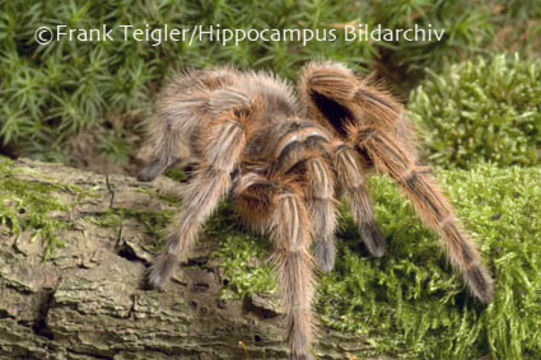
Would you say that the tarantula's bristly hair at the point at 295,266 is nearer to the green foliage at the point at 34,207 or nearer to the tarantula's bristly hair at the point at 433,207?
the tarantula's bristly hair at the point at 433,207

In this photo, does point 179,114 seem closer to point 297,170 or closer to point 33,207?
point 297,170

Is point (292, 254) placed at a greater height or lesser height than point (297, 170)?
lesser

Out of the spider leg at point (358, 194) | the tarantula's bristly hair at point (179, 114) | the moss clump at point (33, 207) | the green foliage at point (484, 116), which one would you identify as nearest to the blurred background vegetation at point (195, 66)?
the green foliage at point (484, 116)

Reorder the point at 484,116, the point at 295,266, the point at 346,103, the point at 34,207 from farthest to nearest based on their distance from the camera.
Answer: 1. the point at 484,116
2. the point at 346,103
3. the point at 34,207
4. the point at 295,266

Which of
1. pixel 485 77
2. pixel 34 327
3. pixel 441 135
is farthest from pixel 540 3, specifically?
pixel 34 327

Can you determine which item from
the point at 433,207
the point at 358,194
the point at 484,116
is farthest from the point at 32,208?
the point at 484,116

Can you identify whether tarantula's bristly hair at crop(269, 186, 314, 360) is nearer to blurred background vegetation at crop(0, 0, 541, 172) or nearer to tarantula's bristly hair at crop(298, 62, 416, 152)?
tarantula's bristly hair at crop(298, 62, 416, 152)
